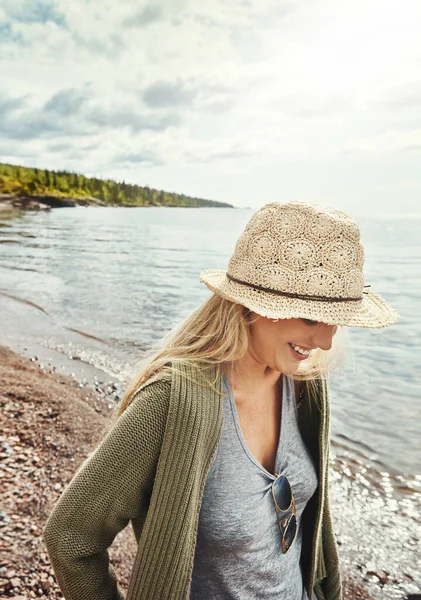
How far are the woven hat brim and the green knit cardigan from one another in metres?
0.35

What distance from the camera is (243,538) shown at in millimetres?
1972

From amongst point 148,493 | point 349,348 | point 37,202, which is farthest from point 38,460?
point 37,202

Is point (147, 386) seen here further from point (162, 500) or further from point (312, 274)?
point (312, 274)

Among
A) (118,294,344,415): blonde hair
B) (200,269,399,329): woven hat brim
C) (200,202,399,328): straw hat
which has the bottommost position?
(118,294,344,415): blonde hair

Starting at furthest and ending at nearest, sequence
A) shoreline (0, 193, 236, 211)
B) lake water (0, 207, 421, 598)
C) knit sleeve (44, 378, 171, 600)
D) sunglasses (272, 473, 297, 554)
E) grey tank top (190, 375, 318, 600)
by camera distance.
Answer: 1. shoreline (0, 193, 236, 211)
2. lake water (0, 207, 421, 598)
3. sunglasses (272, 473, 297, 554)
4. grey tank top (190, 375, 318, 600)
5. knit sleeve (44, 378, 171, 600)

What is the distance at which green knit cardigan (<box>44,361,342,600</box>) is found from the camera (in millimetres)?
1780

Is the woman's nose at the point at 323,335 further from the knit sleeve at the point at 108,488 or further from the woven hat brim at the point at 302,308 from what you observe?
the knit sleeve at the point at 108,488

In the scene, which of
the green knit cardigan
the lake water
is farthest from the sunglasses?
the lake water

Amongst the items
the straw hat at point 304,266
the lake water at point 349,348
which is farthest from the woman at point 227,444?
the lake water at point 349,348

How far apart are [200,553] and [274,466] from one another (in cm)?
45

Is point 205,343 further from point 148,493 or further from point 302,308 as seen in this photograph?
point 148,493

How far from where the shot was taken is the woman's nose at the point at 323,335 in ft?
6.57

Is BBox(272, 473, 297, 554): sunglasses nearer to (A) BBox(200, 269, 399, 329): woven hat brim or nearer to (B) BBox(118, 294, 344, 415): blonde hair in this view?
(B) BBox(118, 294, 344, 415): blonde hair

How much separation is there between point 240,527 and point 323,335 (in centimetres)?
80
